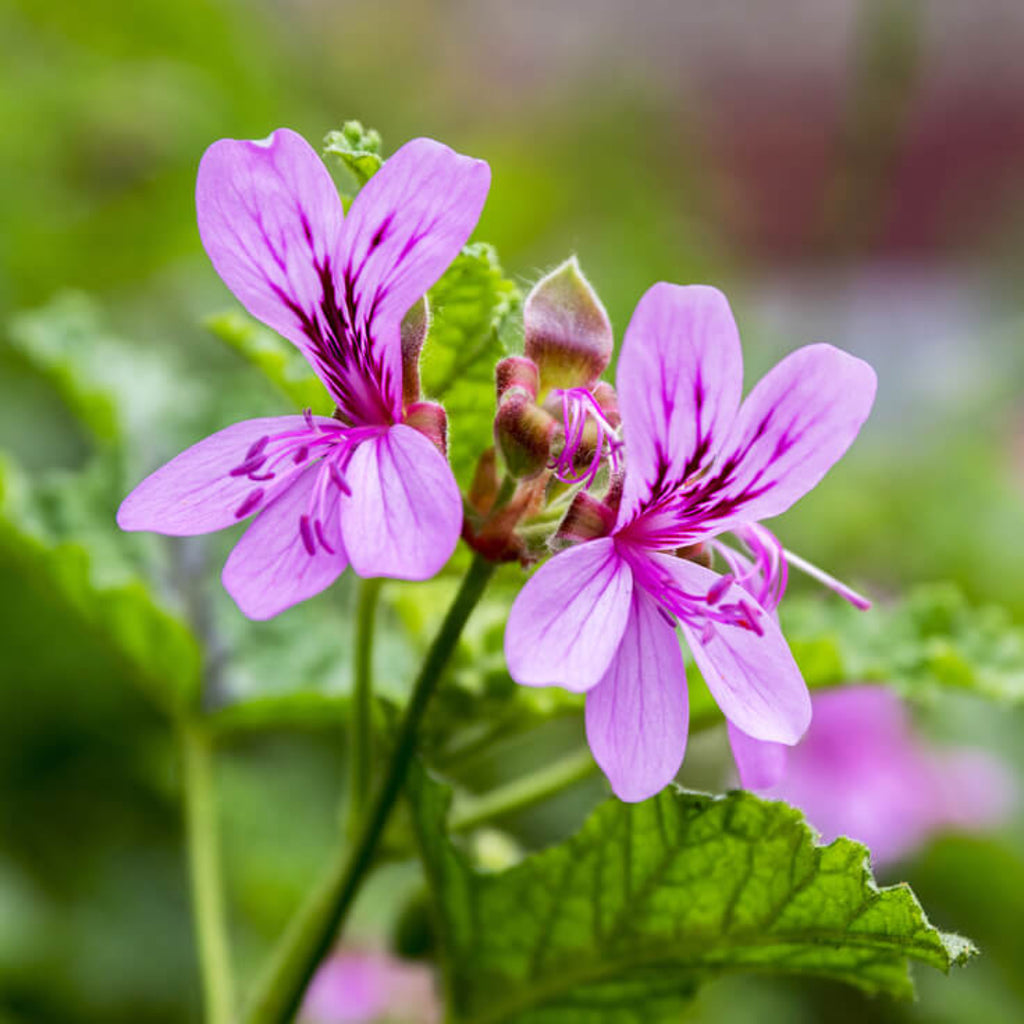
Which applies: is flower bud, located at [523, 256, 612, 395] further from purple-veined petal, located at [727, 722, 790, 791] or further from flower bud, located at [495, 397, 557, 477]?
purple-veined petal, located at [727, 722, 790, 791]

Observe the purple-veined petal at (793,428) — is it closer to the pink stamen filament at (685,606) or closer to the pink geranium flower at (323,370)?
the pink stamen filament at (685,606)

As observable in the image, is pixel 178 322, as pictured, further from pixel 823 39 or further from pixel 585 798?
pixel 823 39

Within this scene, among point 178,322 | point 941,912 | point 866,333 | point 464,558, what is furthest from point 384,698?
point 866,333

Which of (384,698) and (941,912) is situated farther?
(941,912)

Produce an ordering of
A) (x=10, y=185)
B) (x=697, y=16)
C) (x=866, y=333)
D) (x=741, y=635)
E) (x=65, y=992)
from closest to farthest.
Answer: (x=741, y=635), (x=65, y=992), (x=10, y=185), (x=866, y=333), (x=697, y=16)

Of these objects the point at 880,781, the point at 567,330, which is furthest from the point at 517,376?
the point at 880,781

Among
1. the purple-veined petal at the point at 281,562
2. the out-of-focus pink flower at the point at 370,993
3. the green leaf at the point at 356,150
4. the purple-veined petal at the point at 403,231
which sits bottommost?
the out-of-focus pink flower at the point at 370,993

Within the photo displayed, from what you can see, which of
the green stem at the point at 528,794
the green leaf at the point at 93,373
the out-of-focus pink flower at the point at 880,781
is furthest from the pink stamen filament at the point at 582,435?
the out-of-focus pink flower at the point at 880,781
